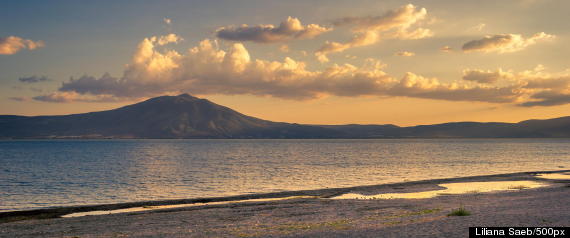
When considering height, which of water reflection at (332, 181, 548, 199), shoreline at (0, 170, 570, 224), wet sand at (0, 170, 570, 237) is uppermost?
wet sand at (0, 170, 570, 237)

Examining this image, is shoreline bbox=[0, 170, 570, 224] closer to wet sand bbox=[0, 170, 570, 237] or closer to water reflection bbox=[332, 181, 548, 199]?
wet sand bbox=[0, 170, 570, 237]

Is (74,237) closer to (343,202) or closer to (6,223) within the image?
(6,223)

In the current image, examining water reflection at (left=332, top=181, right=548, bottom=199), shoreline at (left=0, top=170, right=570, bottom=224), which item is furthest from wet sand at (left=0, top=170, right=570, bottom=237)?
water reflection at (left=332, top=181, right=548, bottom=199)

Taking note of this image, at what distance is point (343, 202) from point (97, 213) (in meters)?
22.0

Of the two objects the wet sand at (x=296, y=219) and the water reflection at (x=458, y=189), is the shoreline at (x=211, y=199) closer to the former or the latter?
the wet sand at (x=296, y=219)

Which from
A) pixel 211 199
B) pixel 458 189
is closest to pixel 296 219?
pixel 211 199

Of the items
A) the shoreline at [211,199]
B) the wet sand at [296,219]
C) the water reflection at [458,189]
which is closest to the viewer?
the wet sand at [296,219]

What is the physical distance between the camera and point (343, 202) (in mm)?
40594

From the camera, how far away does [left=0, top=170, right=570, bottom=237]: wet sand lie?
23219mm

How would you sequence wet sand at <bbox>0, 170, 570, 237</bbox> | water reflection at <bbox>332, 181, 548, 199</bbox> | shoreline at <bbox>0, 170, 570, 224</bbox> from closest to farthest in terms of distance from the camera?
wet sand at <bbox>0, 170, 570, 237</bbox> < shoreline at <bbox>0, 170, 570, 224</bbox> < water reflection at <bbox>332, 181, 548, 199</bbox>

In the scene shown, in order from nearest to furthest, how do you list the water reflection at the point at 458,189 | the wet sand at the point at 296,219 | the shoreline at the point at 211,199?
the wet sand at the point at 296,219
the shoreline at the point at 211,199
the water reflection at the point at 458,189

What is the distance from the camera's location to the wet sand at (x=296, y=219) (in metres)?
23.2

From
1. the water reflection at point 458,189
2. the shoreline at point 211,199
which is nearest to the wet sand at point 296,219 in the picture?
the shoreline at point 211,199

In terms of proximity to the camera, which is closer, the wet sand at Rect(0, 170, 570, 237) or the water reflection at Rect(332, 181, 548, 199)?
the wet sand at Rect(0, 170, 570, 237)
